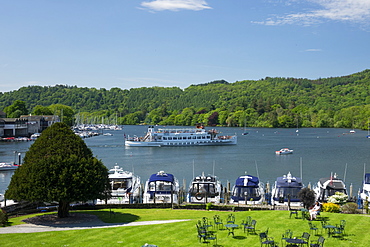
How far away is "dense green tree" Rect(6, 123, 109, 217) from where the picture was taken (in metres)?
26.5

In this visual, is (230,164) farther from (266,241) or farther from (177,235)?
(266,241)

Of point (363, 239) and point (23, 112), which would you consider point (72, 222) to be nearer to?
point (363, 239)

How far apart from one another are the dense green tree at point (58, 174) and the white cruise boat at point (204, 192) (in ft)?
40.5

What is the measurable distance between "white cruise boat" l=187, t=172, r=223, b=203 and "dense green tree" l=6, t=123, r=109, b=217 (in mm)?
12340

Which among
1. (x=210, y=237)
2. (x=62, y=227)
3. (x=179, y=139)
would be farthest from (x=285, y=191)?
(x=179, y=139)

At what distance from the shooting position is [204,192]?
39531mm

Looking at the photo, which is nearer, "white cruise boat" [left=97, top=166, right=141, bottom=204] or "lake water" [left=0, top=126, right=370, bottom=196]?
"white cruise boat" [left=97, top=166, right=141, bottom=204]

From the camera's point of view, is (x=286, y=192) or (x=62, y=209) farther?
(x=286, y=192)

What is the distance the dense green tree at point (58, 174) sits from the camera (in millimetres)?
26453

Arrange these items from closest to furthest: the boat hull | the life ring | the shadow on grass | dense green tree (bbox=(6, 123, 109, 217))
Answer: the shadow on grass → dense green tree (bbox=(6, 123, 109, 217)) → the life ring → the boat hull

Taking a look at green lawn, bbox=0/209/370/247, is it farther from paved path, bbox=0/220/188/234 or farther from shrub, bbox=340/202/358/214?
shrub, bbox=340/202/358/214

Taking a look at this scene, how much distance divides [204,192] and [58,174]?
663 inches

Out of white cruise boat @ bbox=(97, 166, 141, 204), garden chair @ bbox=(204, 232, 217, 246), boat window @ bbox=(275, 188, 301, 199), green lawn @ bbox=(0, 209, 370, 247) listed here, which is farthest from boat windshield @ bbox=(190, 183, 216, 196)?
garden chair @ bbox=(204, 232, 217, 246)

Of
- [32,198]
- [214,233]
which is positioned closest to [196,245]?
[214,233]
